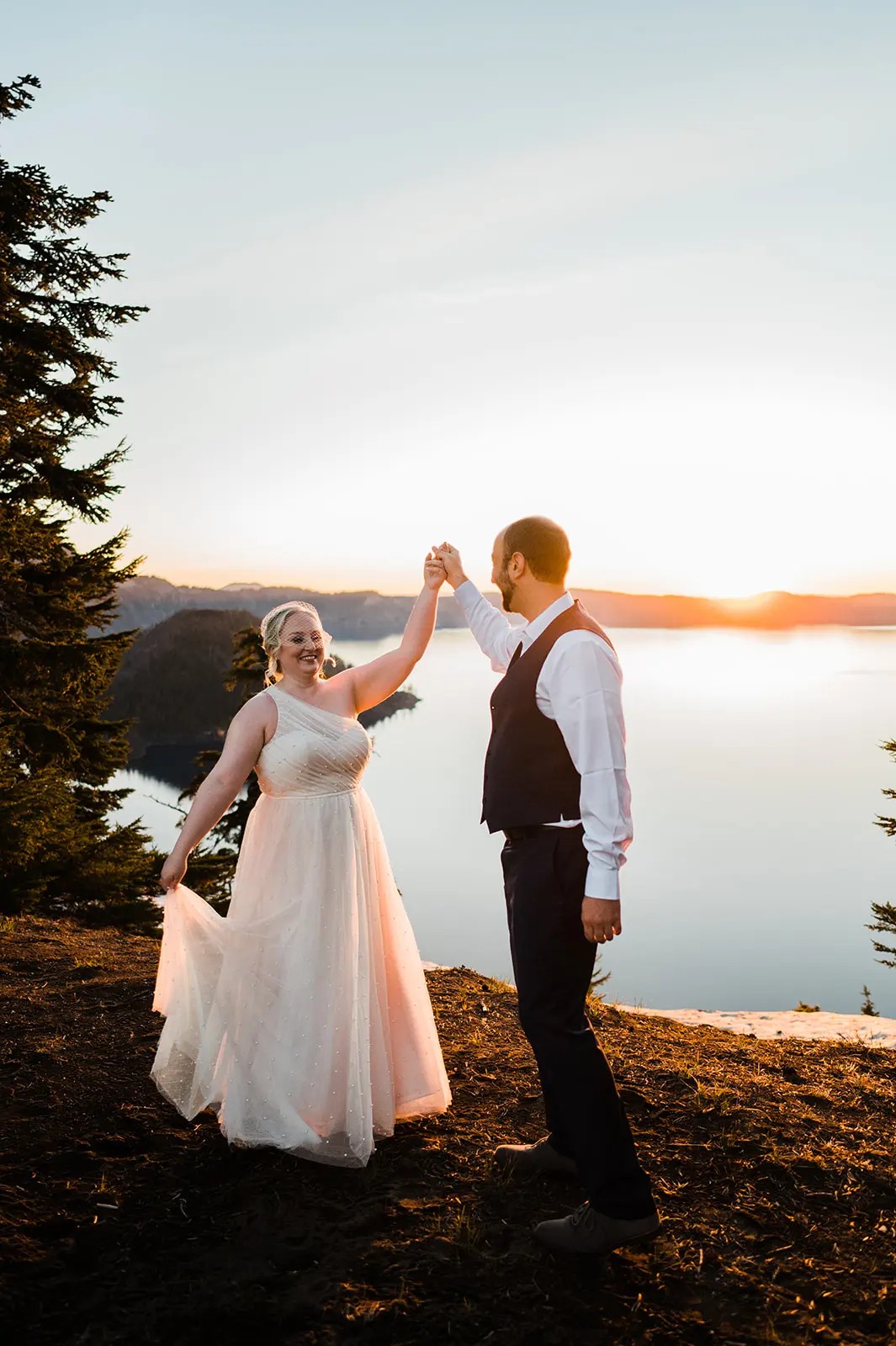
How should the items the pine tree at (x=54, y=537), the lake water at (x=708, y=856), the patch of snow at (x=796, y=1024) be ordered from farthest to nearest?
the lake water at (x=708, y=856), the pine tree at (x=54, y=537), the patch of snow at (x=796, y=1024)

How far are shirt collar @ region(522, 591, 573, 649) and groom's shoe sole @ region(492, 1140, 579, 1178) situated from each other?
208 centimetres

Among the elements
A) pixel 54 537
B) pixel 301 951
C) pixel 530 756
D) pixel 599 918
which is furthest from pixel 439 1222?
pixel 54 537

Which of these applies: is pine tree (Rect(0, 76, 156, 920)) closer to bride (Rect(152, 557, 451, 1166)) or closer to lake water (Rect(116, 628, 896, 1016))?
lake water (Rect(116, 628, 896, 1016))

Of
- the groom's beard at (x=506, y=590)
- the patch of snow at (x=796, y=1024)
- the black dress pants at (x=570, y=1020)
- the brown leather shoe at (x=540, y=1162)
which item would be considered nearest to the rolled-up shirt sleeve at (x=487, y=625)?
the groom's beard at (x=506, y=590)

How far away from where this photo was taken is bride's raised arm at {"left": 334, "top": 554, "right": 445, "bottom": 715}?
4445mm

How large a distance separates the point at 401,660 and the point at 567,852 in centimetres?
159

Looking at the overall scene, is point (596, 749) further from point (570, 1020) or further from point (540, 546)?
point (570, 1020)

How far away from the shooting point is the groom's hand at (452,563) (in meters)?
4.30

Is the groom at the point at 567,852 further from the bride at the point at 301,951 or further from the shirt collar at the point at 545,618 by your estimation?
the bride at the point at 301,951

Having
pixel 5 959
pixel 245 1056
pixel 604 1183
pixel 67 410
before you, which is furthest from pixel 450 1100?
pixel 67 410

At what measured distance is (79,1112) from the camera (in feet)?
14.1

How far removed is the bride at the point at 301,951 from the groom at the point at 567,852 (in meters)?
1.04

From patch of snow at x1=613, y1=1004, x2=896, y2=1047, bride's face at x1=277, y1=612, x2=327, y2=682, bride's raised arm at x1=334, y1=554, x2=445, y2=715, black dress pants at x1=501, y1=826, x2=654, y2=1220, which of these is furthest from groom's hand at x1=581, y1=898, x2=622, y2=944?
patch of snow at x1=613, y1=1004, x2=896, y2=1047

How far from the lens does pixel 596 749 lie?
3002mm
